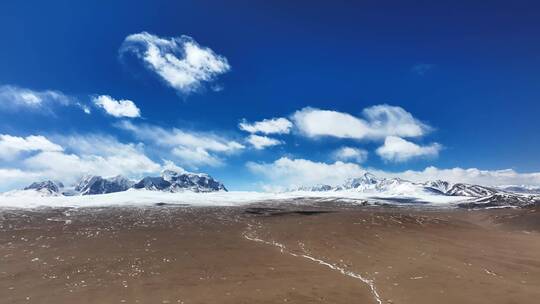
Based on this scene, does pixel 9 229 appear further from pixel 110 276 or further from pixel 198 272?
pixel 198 272

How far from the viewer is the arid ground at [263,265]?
22422 millimetres

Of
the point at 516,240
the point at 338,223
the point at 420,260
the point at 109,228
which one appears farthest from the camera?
the point at 338,223

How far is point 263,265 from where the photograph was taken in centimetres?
3069

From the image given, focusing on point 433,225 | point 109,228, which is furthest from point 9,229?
point 433,225

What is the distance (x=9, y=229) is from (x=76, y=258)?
23407 millimetres

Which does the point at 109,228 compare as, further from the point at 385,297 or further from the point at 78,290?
the point at 385,297

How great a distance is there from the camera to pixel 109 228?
2112 inches

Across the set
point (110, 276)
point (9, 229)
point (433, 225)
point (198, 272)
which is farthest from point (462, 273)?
point (9, 229)

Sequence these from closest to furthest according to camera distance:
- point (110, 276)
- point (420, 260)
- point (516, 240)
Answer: point (110, 276)
point (420, 260)
point (516, 240)

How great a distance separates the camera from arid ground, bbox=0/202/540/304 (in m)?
22.4

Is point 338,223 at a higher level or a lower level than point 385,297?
higher

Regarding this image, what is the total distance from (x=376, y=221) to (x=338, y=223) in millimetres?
6895

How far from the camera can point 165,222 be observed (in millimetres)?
63219

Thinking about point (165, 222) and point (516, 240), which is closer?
point (516, 240)
